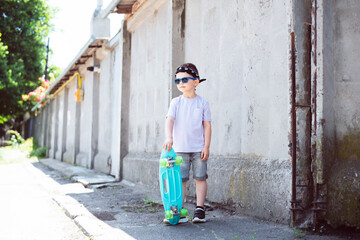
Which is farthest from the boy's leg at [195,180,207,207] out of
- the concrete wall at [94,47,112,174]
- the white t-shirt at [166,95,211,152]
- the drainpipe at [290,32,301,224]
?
the concrete wall at [94,47,112,174]

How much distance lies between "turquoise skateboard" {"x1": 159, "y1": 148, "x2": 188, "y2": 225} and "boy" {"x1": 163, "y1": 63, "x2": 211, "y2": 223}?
209 mm

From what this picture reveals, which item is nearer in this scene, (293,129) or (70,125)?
(293,129)

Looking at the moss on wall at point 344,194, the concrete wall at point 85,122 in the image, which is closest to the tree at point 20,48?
the concrete wall at point 85,122

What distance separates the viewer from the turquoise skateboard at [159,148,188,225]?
383cm

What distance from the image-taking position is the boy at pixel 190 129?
407 cm

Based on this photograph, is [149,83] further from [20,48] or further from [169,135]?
[20,48]

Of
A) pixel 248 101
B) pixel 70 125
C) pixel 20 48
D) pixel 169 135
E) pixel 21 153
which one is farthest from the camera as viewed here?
pixel 20 48

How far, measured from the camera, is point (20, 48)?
78.9 ft

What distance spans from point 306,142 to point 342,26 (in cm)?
101

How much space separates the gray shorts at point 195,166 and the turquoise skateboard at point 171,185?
0.21 metres

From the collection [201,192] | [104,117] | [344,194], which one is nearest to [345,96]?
[344,194]

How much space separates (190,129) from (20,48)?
73.4 feet

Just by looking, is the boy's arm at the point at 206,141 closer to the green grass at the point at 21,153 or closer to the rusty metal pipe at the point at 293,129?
the rusty metal pipe at the point at 293,129

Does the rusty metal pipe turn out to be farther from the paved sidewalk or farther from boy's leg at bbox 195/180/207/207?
boy's leg at bbox 195/180/207/207
